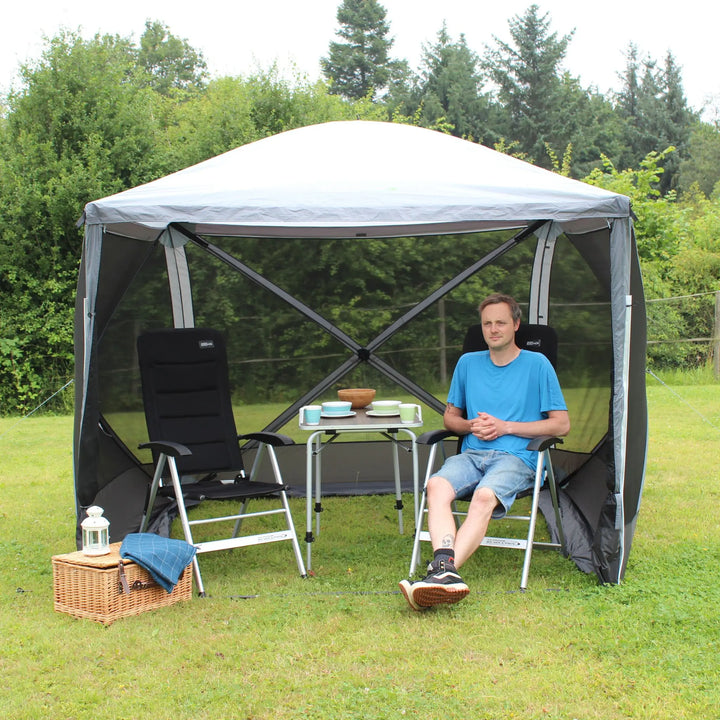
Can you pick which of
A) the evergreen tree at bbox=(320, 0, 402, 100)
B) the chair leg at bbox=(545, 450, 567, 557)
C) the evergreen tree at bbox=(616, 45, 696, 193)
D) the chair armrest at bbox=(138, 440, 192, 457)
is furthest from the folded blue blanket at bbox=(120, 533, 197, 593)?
the evergreen tree at bbox=(616, 45, 696, 193)

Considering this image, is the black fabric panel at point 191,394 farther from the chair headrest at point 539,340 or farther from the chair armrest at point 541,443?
the chair armrest at point 541,443

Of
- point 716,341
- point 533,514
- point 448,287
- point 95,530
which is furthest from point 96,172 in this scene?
point 716,341

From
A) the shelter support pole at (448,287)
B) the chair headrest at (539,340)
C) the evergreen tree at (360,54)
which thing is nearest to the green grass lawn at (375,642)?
the chair headrest at (539,340)

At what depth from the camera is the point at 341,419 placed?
13.7 ft

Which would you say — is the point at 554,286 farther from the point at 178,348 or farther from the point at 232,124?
the point at 232,124

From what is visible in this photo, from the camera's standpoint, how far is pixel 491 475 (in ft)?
12.1

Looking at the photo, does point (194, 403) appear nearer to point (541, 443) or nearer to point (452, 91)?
point (541, 443)

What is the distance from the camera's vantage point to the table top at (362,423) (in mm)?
3939

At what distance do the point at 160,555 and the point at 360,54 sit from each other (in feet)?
82.1

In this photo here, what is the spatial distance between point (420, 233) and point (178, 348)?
1.71 m

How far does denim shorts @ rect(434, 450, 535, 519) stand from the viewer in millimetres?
3604

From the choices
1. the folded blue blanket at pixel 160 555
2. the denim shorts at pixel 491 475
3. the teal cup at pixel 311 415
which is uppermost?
the teal cup at pixel 311 415

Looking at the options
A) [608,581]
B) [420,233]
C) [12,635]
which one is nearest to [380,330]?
[420,233]

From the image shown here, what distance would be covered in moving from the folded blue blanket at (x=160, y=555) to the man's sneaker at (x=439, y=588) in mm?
928
